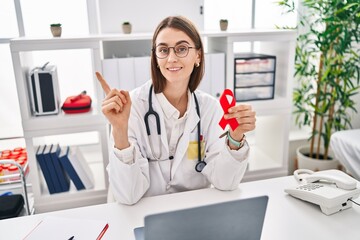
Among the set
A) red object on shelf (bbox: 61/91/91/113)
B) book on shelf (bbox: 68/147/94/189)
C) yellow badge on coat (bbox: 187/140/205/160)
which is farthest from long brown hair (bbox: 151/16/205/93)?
book on shelf (bbox: 68/147/94/189)

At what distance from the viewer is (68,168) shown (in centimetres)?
221

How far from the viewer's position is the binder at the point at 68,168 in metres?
2.18

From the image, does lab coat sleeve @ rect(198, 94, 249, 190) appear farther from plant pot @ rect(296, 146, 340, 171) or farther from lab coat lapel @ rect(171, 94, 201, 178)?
plant pot @ rect(296, 146, 340, 171)

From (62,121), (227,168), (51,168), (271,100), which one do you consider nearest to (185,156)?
(227,168)

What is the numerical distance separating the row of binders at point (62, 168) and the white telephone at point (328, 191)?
4.87 feet

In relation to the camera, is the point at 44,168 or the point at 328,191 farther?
the point at 44,168

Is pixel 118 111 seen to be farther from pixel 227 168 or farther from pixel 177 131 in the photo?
Answer: pixel 227 168

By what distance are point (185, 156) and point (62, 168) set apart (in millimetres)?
1151

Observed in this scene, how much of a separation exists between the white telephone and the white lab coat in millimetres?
236

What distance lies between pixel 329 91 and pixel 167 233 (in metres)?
2.40

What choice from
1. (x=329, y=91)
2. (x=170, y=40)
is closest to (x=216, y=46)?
(x=329, y=91)

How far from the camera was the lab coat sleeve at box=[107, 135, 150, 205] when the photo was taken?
3.90 feet

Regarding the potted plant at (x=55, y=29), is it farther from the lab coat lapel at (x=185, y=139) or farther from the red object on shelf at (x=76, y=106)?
the lab coat lapel at (x=185, y=139)

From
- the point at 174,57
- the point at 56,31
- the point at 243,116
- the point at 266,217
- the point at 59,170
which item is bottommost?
the point at 59,170
